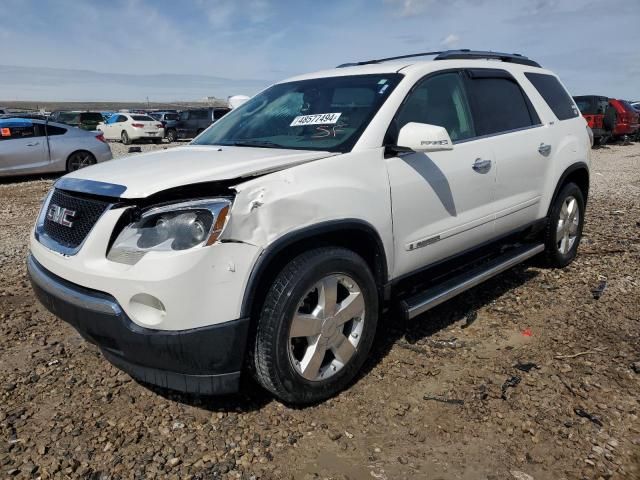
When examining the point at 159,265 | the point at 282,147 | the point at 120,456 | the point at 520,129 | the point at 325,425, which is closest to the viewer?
the point at 159,265

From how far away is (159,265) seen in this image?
2.34 m

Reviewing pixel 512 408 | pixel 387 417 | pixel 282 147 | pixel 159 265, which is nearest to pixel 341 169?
pixel 282 147

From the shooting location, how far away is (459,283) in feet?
11.9

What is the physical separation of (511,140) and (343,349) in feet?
7.21

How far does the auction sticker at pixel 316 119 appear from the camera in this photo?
3.31 m

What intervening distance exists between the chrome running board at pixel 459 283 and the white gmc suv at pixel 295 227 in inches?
0.7

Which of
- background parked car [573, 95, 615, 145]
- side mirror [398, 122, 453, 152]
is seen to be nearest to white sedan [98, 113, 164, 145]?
background parked car [573, 95, 615, 145]

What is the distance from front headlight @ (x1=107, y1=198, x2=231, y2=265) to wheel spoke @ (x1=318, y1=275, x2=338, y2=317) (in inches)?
26.6

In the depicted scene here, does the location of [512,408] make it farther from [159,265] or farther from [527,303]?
[159,265]

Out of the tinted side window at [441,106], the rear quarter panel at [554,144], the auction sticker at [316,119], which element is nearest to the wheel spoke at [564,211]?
the rear quarter panel at [554,144]

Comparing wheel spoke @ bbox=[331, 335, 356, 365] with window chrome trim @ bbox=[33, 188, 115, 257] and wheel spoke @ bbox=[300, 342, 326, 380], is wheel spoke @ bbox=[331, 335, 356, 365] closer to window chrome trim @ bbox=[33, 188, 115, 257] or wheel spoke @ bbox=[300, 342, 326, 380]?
wheel spoke @ bbox=[300, 342, 326, 380]

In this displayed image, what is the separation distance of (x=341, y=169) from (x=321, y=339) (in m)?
0.90

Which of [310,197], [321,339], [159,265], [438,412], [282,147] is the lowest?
[438,412]

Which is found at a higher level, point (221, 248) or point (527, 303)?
point (221, 248)
